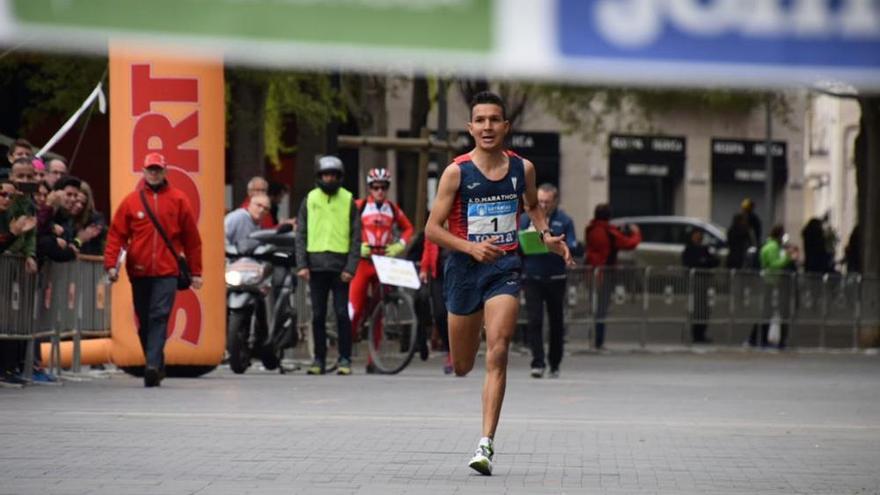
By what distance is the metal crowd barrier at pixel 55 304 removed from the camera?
1573 cm

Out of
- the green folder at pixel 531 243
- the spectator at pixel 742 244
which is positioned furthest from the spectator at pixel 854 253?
the green folder at pixel 531 243

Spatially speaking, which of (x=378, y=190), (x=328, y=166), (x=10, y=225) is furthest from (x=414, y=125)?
(x=10, y=225)

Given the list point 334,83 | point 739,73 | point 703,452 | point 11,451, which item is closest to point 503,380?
point 703,452

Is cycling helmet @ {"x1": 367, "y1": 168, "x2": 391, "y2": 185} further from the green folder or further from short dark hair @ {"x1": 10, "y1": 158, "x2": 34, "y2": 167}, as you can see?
short dark hair @ {"x1": 10, "y1": 158, "x2": 34, "y2": 167}

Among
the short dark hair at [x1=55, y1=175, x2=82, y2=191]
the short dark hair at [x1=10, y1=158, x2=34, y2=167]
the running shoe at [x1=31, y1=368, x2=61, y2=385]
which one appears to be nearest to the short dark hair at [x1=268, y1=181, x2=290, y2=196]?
the short dark hair at [x1=55, y1=175, x2=82, y2=191]

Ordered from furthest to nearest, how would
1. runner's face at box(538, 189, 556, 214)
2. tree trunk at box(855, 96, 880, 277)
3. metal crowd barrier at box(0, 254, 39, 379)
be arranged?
tree trunk at box(855, 96, 880, 277), runner's face at box(538, 189, 556, 214), metal crowd barrier at box(0, 254, 39, 379)

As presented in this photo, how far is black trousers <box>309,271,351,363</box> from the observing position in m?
18.0

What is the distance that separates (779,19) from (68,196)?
16083 millimetres

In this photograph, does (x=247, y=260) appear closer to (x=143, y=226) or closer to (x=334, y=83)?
(x=143, y=226)

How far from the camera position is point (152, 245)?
15523 millimetres

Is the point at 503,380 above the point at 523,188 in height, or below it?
below

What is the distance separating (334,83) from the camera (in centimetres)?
2780

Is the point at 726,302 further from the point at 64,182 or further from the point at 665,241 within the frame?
the point at 665,241

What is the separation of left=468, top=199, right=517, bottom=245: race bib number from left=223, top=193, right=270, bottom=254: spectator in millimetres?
9469
